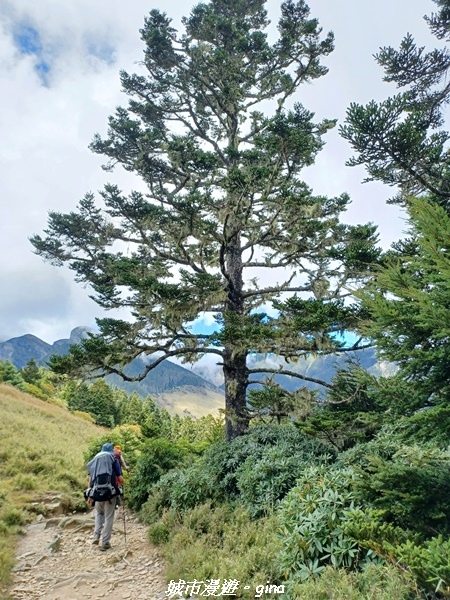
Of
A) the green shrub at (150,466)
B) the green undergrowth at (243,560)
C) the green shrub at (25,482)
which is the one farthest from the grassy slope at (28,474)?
the green undergrowth at (243,560)

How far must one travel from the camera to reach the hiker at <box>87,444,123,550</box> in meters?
7.70

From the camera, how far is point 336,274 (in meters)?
10.9

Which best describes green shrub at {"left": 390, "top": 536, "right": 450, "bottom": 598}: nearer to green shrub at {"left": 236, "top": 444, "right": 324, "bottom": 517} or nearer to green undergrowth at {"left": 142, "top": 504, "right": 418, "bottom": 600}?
green undergrowth at {"left": 142, "top": 504, "right": 418, "bottom": 600}

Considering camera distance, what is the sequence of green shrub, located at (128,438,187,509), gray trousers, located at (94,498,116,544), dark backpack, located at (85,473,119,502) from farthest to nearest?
green shrub, located at (128,438,187,509), dark backpack, located at (85,473,119,502), gray trousers, located at (94,498,116,544)

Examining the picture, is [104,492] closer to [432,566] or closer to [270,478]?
[270,478]

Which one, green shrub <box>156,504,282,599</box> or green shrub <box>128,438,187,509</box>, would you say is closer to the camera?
green shrub <box>156,504,282,599</box>

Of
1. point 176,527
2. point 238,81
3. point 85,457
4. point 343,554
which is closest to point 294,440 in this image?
point 176,527

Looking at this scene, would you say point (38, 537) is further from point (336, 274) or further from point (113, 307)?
point (336, 274)

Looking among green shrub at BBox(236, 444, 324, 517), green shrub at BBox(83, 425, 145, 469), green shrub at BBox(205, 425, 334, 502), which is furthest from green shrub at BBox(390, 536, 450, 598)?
green shrub at BBox(83, 425, 145, 469)

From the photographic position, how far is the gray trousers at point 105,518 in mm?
7614

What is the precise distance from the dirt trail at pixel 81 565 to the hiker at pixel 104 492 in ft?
1.04

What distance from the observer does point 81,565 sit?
691 cm

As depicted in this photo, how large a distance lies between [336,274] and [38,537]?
10.0 metres

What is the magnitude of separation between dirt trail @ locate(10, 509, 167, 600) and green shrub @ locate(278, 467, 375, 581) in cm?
223
